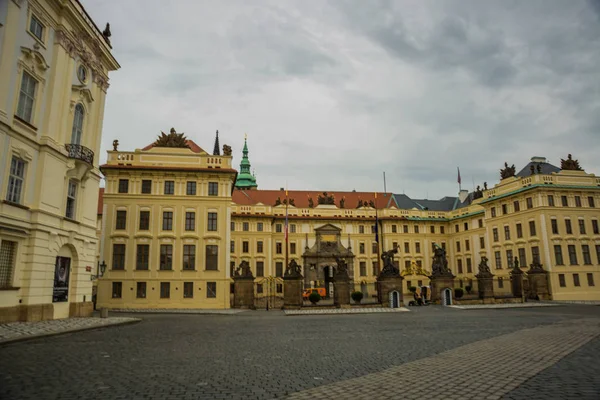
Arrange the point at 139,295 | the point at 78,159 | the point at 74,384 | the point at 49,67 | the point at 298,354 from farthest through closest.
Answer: the point at 139,295
the point at 78,159
the point at 49,67
the point at 298,354
the point at 74,384

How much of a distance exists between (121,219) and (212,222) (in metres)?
8.16

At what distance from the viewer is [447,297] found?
37812mm

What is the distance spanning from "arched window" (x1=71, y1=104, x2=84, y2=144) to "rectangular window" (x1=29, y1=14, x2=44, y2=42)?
424 cm

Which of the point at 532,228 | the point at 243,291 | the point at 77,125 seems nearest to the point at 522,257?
the point at 532,228

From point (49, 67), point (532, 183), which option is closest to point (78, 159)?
point (49, 67)

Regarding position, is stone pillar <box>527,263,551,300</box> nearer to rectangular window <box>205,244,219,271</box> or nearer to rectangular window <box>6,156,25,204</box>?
rectangular window <box>205,244,219,271</box>

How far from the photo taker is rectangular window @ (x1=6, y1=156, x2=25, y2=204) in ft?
61.5

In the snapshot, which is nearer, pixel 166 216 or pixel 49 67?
pixel 49 67

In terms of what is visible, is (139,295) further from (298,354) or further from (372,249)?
(372,249)

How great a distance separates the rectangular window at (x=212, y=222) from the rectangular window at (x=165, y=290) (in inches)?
241

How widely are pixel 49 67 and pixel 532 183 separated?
46.7 metres

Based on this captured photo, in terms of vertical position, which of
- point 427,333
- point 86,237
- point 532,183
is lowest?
point 427,333

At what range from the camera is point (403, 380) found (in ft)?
25.5

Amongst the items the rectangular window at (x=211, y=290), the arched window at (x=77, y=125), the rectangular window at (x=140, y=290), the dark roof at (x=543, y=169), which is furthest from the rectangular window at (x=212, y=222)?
the dark roof at (x=543, y=169)
